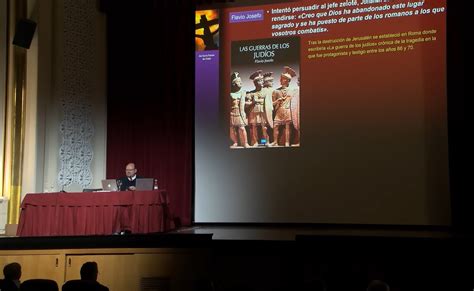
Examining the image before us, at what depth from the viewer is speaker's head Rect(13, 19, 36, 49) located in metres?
6.59

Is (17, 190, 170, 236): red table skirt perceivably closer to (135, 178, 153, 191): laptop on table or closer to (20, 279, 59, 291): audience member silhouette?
(135, 178, 153, 191): laptop on table

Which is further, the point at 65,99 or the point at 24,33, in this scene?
the point at 65,99

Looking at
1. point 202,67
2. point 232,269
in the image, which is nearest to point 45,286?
point 232,269

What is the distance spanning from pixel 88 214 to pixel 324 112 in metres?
2.88

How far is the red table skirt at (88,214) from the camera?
5727 mm

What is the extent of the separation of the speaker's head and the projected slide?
2078mm

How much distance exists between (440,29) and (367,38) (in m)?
0.78

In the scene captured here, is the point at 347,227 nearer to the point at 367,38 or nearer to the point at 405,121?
the point at 405,121

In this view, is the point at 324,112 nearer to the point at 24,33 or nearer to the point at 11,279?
the point at 24,33

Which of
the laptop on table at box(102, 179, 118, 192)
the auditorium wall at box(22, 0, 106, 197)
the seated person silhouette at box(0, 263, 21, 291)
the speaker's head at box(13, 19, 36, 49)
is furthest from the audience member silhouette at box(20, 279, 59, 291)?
the speaker's head at box(13, 19, 36, 49)

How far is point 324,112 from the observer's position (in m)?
6.50

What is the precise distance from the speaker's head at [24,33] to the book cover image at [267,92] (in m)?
Answer: 2.47

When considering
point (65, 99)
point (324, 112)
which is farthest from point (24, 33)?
point (324, 112)

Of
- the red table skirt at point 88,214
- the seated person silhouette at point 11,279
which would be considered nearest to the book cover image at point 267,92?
the red table skirt at point 88,214
